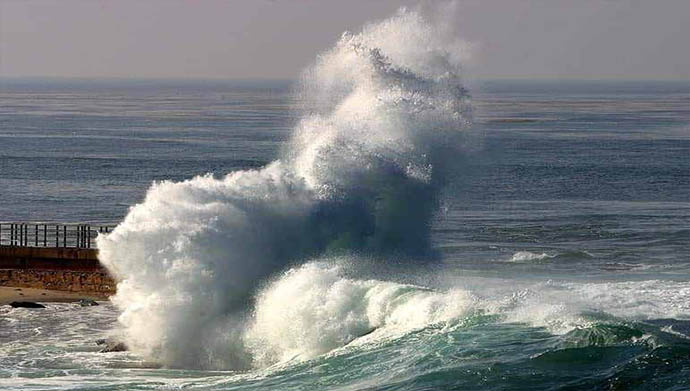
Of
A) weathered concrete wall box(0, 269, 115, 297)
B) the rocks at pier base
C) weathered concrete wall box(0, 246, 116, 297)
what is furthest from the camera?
weathered concrete wall box(0, 246, 116, 297)

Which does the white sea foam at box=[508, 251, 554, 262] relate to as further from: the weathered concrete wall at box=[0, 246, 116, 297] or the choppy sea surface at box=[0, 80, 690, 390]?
the weathered concrete wall at box=[0, 246, 116, 297]

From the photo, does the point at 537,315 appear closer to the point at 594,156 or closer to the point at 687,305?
the point at 687,305

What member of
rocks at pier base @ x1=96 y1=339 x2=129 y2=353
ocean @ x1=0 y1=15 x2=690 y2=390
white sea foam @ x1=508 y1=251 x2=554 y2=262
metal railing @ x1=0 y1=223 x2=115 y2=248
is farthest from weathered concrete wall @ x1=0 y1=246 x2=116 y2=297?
white sea foam @ x1=508 y1=251 x2=554 y2=262

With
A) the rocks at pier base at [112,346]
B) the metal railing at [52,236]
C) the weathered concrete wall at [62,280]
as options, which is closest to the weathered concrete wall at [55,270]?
the weathered concrete wall at [62,280]

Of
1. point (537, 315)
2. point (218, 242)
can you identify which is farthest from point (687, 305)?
point (218, 242)

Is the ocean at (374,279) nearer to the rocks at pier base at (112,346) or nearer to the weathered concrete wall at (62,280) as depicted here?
the rocks at pier base at (112,346)
